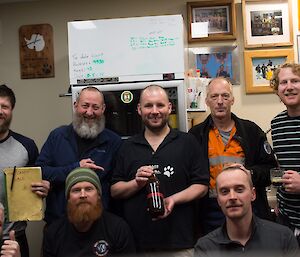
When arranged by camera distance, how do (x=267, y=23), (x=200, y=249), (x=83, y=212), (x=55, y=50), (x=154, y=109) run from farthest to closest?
(x=55, y=50)
(x=267, y=23)
(x=154, y=109)
(x=83, y=212)
(x=200, y=249)

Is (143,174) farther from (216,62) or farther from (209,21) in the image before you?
(209,21)

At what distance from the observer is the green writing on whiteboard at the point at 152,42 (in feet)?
9.21

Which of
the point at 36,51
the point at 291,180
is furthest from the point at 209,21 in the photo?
the point at 291,180

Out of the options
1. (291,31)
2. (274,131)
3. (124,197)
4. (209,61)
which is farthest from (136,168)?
(291,31)

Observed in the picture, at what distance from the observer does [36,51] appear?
3584 mm

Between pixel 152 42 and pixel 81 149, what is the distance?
33.2 inches

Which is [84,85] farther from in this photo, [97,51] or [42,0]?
[42,0]

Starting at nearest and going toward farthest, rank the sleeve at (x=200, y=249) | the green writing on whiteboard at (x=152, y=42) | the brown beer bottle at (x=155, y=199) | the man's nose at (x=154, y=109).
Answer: the sleeve at (x=200, y=249), the brown beer bottle at (x=155, y=199), the man's nose at (x=154, y=109), the green writing on whiteboard at (x=152, y=42)

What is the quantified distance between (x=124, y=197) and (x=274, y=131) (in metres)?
0.84

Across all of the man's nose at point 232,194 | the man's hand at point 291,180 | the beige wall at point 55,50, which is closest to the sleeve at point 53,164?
the man's nose at point 232,194

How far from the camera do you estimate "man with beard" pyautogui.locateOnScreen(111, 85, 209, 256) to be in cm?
218

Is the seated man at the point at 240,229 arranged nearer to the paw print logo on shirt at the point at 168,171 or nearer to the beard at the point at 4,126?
the paw print logo on shirt at the point at 168,171

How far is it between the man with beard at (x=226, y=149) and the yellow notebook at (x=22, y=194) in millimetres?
864

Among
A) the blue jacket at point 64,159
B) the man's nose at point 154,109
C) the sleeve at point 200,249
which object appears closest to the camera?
the sleeve at point 200,249
